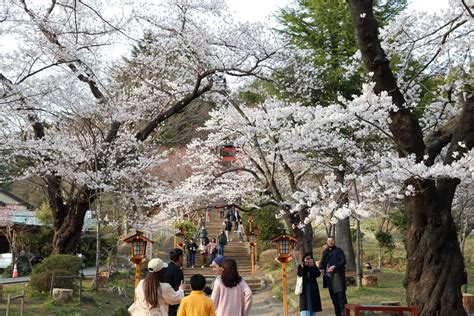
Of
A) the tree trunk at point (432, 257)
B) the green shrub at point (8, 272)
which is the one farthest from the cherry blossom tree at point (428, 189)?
the green shrub at point (8, 272)

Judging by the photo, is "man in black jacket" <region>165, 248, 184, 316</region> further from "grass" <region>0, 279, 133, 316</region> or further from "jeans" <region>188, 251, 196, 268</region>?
"jeans" <region>188, 251, 196, 268</region>

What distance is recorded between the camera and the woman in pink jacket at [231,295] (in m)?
6.00

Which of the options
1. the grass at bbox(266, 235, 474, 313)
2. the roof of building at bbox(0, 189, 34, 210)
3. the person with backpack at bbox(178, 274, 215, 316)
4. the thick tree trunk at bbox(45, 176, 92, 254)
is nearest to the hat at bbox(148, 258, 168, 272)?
the person with backpack at bbox(178, 274, 215, 316)

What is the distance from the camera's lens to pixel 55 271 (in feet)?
41.3

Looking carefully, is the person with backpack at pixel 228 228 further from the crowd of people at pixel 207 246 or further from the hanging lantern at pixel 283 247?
the hanging lantern at pixel 283 247

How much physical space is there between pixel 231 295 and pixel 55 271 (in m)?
7.82

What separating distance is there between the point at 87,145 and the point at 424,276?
1023 centimetres

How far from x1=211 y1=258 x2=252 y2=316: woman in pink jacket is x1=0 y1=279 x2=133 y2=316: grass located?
553 centimetres

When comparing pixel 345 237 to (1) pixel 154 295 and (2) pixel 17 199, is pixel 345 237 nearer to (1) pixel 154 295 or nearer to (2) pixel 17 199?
(1) pixel 154 295

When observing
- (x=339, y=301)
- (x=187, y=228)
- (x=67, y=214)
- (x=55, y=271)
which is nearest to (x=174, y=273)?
(x=339, y=301)

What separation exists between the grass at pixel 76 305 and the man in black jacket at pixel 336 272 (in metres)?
4.81

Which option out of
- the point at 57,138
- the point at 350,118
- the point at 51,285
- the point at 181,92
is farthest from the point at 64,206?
the point at 350,118

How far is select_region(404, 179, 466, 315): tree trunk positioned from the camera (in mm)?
7543

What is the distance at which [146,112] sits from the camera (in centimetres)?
1792
